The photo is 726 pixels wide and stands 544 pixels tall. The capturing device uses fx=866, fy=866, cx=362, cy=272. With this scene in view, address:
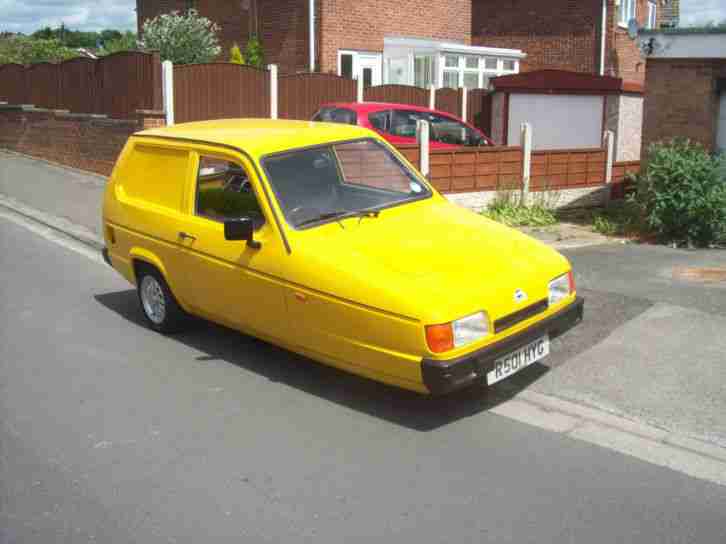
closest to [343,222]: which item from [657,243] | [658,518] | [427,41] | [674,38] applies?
[658,518]

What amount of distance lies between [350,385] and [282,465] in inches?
55.0

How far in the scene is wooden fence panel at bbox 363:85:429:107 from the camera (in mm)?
19625

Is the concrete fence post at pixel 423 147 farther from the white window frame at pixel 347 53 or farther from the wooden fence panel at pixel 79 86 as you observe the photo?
the white window frame at pixel 347 53

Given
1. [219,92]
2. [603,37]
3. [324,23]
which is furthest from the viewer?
[603,37]

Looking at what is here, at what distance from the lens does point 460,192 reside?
1324cm

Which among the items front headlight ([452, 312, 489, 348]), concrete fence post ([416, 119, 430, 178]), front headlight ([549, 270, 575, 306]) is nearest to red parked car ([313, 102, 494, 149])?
concrete fence post ([416, 119, 430, 178])

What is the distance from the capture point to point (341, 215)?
20.4ft

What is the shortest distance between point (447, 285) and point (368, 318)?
524 millimetres

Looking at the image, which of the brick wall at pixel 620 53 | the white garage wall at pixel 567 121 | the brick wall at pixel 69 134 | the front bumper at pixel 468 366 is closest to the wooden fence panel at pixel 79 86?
the brick wall at pixel 69 134

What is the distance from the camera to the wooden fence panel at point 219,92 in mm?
15414

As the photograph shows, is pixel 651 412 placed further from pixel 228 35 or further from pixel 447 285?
pixel 228 35

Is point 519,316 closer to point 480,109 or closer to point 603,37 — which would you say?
point 480,109

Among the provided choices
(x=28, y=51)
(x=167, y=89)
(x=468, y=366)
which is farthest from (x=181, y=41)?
(x=468, y=366)

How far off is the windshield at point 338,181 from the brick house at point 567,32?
22.8 m
